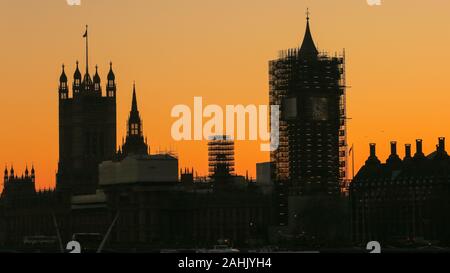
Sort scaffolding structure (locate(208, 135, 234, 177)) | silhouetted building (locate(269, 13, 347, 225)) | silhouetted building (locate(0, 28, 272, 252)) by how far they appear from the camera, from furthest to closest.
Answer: scaffolding structure (locate(208, 135, 234, 177)) < silhouetted building (locate(0, 28, 272, 252)) < silhouetted building (locate(269, 13, 347, 225))

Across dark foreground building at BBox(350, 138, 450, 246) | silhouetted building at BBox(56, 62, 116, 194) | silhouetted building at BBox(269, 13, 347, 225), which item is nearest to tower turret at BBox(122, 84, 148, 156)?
silhouetted building at BBox(56, 62, 116, 194)

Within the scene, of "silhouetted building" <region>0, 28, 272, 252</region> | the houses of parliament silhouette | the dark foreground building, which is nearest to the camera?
the dark foreground building

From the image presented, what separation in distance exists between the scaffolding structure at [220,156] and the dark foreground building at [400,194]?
11495 millimetres

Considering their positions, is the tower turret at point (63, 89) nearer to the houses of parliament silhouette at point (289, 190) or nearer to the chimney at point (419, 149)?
the houses of parliament silhouette at point (289, 190)

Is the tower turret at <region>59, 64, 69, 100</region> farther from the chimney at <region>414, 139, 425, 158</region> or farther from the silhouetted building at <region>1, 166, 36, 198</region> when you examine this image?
the chimney at <region>414, 139, 425, 158</region>

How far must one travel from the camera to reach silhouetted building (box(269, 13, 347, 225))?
119375 mm

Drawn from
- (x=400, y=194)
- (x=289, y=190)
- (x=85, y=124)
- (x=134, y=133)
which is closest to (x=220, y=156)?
(x=289, y=190)

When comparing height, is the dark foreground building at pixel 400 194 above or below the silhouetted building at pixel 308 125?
below

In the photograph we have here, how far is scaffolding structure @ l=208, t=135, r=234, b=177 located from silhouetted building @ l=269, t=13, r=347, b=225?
428 cm

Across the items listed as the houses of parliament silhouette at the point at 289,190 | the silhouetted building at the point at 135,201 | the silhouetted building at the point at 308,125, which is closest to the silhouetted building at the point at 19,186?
the silhouetted building at the point at 135,201

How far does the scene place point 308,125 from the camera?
394 feet

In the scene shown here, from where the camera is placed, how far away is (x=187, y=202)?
12481cm

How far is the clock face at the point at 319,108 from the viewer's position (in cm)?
12175
